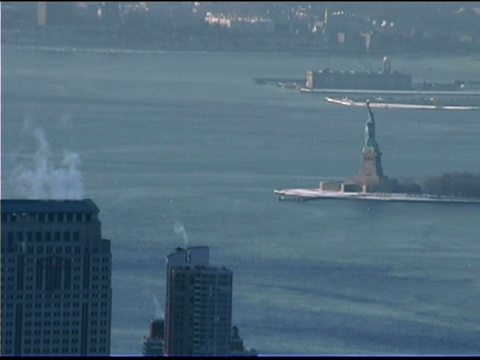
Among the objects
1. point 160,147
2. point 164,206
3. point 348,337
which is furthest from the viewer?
point 160,147

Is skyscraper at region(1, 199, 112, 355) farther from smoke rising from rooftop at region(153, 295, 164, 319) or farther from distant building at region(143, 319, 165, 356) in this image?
smoke rising from rooftop at region(153, 295, 164, 319)

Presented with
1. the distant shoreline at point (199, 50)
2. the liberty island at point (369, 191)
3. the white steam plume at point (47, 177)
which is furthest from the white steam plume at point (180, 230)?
the liberty island at point (369, 191)

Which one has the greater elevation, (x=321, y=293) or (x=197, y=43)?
(x=197, y=43)

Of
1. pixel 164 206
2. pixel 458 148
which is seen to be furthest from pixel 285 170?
pixel 164 206

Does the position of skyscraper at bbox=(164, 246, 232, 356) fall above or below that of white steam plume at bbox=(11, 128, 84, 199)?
below

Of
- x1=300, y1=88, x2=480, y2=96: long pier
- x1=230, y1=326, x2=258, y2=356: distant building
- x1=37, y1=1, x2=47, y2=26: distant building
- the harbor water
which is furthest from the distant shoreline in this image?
x1=37, y1=1, x2=47, y2=26: distant building

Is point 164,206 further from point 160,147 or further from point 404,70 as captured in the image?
point 404,70
